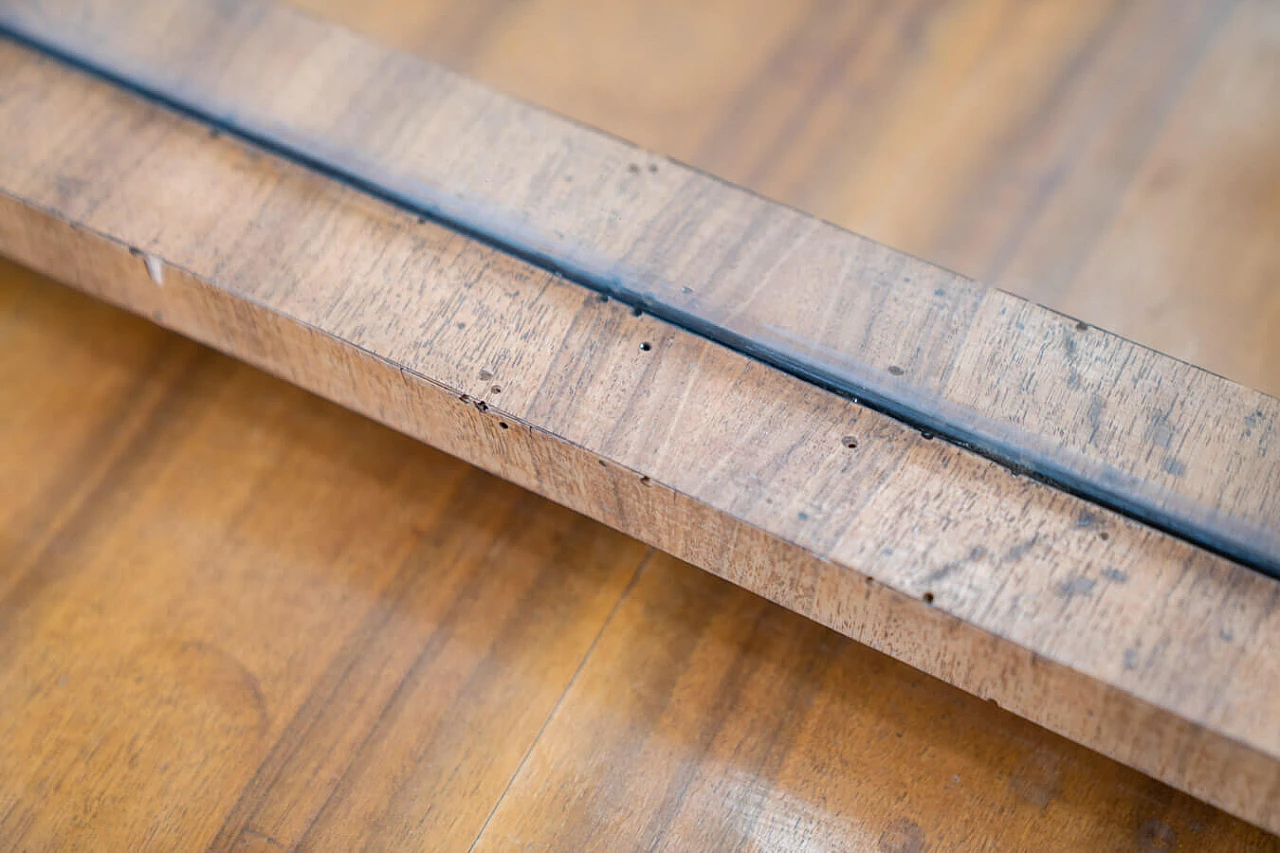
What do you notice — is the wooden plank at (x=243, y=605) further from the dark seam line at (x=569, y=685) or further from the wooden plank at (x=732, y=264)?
the wooden plank at (x=732, y=264)

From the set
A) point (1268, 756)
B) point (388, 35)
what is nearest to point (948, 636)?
point (1268, 756)

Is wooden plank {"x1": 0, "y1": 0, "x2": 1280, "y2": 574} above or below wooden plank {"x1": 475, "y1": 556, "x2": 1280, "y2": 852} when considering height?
above

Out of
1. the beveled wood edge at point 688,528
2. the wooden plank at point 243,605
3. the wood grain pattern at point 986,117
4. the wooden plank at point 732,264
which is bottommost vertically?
the wooden plank at point 243,605

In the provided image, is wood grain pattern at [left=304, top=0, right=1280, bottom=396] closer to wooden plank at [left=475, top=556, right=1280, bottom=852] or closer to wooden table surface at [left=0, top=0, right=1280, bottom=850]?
wooden table surface at [left=0, top=0, right=1280, bottom=850]

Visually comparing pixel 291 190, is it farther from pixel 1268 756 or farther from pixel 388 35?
pixel 1268 756

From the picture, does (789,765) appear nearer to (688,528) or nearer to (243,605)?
(688,528)

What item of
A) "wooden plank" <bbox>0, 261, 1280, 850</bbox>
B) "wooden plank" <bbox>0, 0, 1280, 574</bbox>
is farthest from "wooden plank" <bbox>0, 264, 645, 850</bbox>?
"wooden plank" <bbox>0, 0, 1280, 574</bbox>

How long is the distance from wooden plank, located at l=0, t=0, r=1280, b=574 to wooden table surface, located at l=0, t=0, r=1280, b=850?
Result: 124mm

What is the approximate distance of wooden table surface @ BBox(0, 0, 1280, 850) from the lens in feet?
1.54

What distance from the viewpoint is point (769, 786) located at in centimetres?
47

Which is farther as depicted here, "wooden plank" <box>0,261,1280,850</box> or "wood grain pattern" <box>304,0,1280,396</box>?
"wood grain pattern" <box>304,0,1280,396</box>

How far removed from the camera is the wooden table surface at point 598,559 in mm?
469

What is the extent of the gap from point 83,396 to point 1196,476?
1.60 feet

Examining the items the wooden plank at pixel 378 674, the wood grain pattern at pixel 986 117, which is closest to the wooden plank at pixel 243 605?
the wooden plank at pixel 378 674
